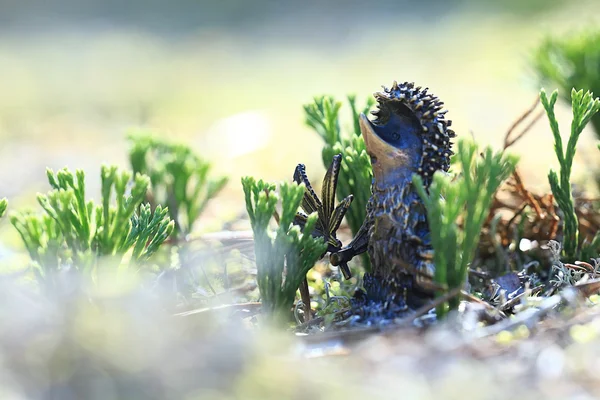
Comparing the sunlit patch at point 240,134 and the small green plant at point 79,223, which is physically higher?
the sunlit patch at point 240,134

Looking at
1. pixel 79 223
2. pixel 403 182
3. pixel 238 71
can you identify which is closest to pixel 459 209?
pixel 403 182

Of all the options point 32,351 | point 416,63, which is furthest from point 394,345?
point 416,63

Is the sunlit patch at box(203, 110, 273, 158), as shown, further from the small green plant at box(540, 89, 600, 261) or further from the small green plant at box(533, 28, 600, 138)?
the small green plant at box(540, 89, 600, 261)

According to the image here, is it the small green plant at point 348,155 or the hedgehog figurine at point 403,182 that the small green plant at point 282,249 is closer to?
the hedgehog figurine at point 403,182

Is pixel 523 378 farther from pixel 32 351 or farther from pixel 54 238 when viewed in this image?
pixel 54 238

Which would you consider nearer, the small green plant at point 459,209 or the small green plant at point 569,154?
the small green plant at point 459,209

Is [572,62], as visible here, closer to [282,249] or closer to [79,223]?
[282,249]

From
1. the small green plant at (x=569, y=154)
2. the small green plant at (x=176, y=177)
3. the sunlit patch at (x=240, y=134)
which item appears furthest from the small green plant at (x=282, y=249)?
the sunlit patch at (x=240, y=134)
